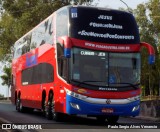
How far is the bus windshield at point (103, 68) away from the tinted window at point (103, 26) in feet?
1.79

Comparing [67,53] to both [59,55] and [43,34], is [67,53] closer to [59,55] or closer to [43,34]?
[59,55]

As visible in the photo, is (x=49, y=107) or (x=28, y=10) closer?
(x=49, y=107)

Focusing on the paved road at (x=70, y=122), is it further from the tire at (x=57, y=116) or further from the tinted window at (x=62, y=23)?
the tinted window at (x=62, y=23)

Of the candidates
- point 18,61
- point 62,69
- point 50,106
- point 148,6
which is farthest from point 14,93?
point 148,6

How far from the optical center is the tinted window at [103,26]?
16.6 metres

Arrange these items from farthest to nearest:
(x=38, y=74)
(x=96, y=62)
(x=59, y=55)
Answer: (x=38, y=74) → (x=59, y=55) → (x=96, y=62)

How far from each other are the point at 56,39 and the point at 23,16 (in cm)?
3410

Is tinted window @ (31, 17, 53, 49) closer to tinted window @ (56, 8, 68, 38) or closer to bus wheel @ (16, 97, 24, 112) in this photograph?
tinted window @ (56, 8, 68, 38)

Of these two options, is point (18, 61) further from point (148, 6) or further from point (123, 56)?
point (148, 6)

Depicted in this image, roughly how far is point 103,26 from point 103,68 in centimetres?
162

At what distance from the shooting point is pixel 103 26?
1702 cm

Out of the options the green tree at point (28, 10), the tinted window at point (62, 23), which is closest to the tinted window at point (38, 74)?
the tinted window at point (62, 23)

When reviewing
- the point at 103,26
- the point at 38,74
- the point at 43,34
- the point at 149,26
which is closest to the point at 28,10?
the point at 149,26

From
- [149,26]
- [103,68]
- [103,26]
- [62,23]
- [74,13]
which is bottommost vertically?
[103,68]
